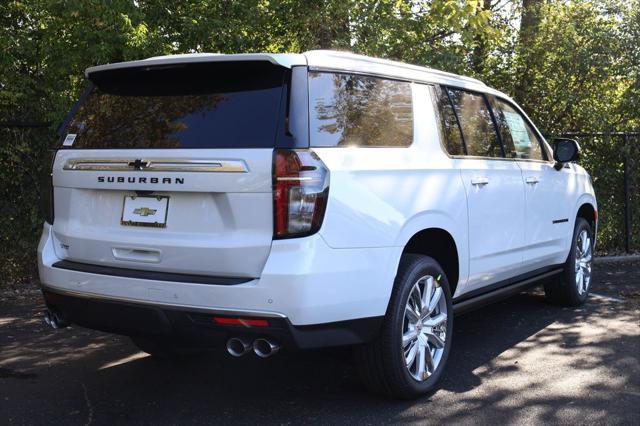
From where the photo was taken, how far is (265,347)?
337cm

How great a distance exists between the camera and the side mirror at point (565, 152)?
5934 mm

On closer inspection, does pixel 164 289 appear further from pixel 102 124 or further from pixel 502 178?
pixel 502 178

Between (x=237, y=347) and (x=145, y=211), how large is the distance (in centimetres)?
86

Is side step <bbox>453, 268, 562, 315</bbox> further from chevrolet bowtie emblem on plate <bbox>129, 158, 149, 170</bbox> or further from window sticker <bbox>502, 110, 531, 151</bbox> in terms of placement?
chevrolet bowtie emblem on plate <bbox>129, 158, 149, 170</bbox>

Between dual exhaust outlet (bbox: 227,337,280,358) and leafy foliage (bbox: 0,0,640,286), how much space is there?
4499mm

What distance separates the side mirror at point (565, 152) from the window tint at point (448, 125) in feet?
5.49

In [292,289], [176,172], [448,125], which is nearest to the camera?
[292,289]

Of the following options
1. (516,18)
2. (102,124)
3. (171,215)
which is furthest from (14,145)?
(516,18)

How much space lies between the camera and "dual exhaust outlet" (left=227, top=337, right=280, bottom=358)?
334cm

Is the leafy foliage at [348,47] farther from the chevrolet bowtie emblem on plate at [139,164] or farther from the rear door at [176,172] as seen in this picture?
the chevrolet bowtie emblem on plate at [139,164]

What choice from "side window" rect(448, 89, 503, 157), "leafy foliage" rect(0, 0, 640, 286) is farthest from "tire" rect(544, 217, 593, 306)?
"leafy foliage" rect(0, 0, 640, 286)

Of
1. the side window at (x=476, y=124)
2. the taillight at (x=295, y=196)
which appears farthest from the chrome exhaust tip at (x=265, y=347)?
the side window at (x=476, y=124)

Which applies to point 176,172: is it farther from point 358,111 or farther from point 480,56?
point 480,56

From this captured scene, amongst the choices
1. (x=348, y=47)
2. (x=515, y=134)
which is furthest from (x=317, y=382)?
(x=348, y=47)
